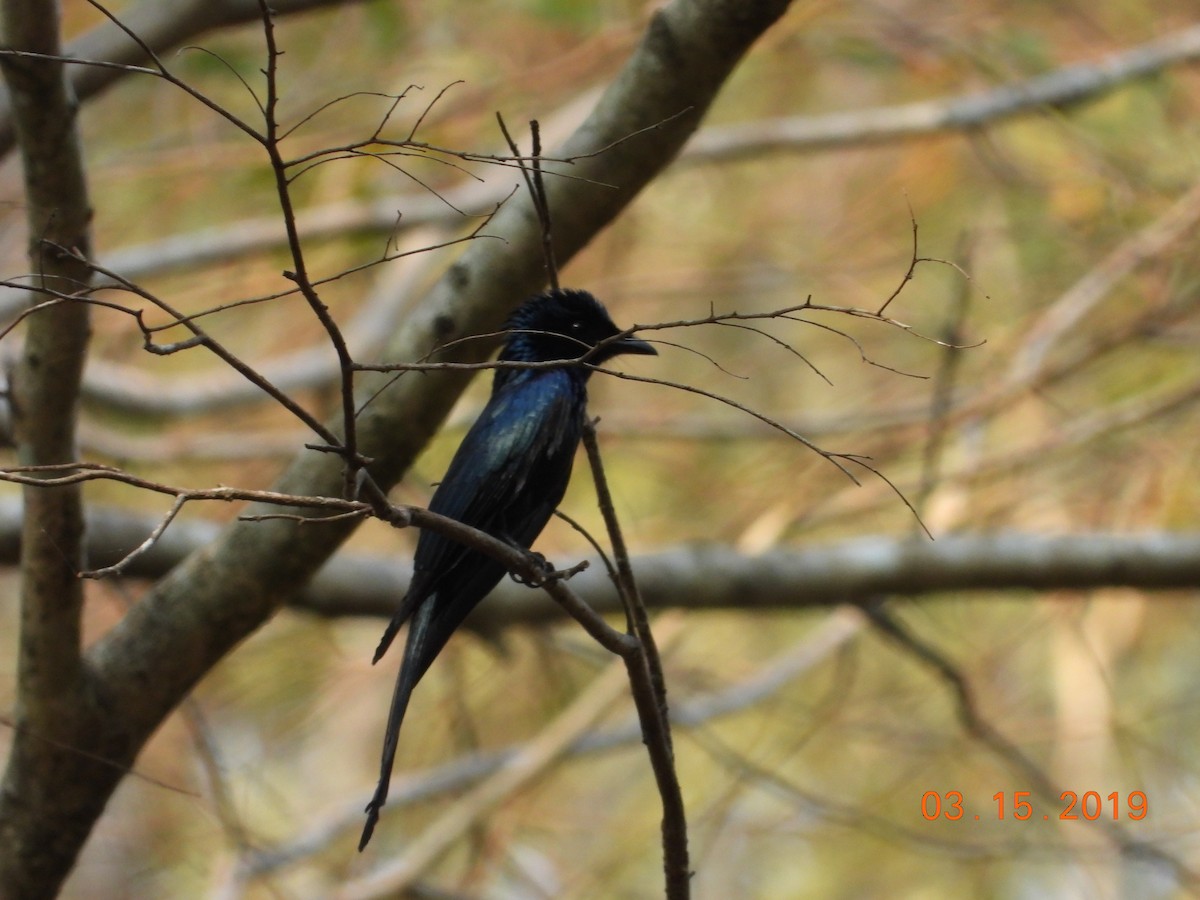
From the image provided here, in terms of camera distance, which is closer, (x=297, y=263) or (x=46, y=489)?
(x=297, y=263)

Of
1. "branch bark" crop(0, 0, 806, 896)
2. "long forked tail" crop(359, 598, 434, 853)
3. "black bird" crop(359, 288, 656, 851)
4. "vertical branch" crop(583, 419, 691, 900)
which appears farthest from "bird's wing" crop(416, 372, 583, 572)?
"vertical branch" crop(583, 419, 691, 900)

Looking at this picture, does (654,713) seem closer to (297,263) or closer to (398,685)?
(398,685)

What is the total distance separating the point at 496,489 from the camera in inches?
118

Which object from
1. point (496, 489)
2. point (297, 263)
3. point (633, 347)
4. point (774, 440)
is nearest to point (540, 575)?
point (496, 489)

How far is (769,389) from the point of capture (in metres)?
8.09

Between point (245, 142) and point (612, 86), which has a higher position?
point (245, 142)

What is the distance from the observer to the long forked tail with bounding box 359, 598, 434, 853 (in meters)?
2.21

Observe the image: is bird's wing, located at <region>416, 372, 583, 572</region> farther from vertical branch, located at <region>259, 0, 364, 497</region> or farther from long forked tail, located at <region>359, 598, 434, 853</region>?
vertical branch, located at <region>259, 0, 364, 497</region>

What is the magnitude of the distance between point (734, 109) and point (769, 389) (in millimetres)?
1752

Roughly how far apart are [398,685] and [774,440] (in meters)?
3.80

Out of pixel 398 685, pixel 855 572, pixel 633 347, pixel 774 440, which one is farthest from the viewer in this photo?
pixel 774 440

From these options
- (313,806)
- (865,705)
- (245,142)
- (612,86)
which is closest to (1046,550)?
(865,705)

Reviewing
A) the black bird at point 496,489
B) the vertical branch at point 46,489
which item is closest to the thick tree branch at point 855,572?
the black bird at point 496,489

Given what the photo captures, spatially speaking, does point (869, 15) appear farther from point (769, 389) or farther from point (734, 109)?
point (769, 389)
